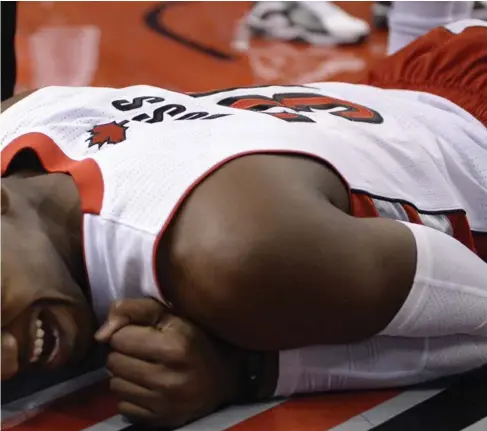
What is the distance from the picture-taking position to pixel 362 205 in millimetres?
762

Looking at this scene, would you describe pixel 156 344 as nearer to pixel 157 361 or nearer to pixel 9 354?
pixel 157 361

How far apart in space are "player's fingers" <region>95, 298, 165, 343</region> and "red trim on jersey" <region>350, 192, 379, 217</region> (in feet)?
0.67

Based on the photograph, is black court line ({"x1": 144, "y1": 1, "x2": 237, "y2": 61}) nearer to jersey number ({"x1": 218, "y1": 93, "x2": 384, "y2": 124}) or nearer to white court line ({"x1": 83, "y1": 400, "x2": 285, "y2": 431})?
jersey number ({"x1": 218, "y1": 93, "x2": 384, "y2": 124})

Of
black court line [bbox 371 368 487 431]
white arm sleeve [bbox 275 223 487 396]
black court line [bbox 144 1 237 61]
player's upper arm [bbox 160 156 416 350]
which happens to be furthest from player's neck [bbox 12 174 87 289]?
black court line [bbox 144 1 237 61]

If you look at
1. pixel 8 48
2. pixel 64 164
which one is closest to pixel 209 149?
pixel 64 164

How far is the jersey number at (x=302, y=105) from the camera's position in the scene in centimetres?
85

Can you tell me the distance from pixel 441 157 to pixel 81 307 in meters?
0.41

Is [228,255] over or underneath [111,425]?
over

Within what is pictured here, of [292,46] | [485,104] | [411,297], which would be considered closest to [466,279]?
[411,297]

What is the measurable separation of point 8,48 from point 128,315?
2.37 ft

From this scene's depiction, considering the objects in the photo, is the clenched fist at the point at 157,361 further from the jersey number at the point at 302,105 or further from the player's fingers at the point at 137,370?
the jersey number at the point at 302,105

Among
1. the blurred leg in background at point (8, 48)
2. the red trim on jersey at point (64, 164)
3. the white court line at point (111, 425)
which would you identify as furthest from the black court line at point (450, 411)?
the blurred leg in background at point (8, 48)

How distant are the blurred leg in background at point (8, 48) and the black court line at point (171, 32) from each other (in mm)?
462

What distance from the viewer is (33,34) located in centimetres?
172
